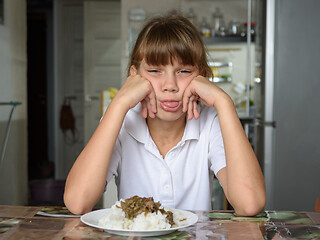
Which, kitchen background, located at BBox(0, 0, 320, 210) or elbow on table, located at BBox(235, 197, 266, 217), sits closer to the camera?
elbow on table, located at BBox(235, 197, 266, 217)

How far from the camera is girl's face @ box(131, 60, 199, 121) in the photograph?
111 cm

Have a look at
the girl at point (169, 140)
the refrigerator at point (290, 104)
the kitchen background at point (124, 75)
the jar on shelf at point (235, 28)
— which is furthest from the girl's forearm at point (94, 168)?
the jar on shelf at point (235, 28)

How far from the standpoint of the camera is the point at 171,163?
120 cm

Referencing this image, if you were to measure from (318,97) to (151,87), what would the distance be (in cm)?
103

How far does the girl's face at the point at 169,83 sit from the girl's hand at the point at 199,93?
17 millimetres

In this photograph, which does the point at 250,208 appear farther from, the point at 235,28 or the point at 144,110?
the point at 235,28

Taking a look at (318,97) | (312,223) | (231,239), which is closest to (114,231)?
(231,239)

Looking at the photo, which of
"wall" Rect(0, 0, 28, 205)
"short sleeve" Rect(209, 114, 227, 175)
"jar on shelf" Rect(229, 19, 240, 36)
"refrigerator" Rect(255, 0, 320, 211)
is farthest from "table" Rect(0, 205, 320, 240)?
"jar on shelf" Rect(229, 19, 240, 36)

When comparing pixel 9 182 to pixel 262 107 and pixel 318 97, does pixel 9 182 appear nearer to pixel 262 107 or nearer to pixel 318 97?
pixel 262 107

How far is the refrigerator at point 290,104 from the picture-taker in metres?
1.84

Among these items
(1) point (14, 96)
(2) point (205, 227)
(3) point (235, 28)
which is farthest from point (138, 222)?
(3) point (235, 28)

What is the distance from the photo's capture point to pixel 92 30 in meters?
4.92

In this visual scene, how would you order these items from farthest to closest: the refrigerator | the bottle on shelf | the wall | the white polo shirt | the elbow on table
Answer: the bottle on shelf, the wall, the refrigerator, the white polo shirt, the elbow on table

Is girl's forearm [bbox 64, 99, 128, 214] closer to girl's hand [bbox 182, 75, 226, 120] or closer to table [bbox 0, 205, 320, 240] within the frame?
table [bbox 0, 205, 320, 240]
